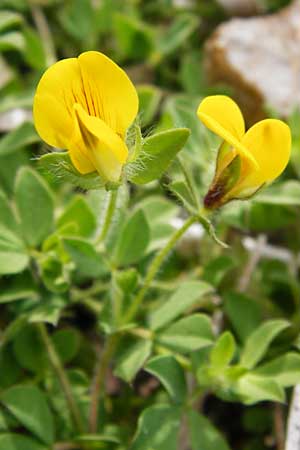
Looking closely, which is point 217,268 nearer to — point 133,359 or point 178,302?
point 178,302

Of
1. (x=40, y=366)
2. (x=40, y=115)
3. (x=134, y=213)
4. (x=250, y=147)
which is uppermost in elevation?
(x=40, y=115)

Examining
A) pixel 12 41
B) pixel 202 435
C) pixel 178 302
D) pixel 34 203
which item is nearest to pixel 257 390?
pixel 202 435

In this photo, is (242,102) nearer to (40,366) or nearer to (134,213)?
(134,213)

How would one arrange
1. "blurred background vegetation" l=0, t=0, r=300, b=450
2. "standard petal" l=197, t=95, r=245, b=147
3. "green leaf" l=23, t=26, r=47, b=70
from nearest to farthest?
1. "standard petal" l=197, t=95, r=245, b=147
2. "blurred background vegetation" l=0, t=0, r=300, b=450
3. "green leaf" l=23, t=26, r=47, b=70

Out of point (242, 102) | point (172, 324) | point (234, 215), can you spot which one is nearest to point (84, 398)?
point (172, 324)

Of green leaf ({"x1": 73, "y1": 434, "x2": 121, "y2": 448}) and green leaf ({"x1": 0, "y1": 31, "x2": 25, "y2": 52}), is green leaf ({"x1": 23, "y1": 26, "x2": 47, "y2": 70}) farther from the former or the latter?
green leaf ({"x1": 73, "y1": 434, "x2": 121, "y2": 448})

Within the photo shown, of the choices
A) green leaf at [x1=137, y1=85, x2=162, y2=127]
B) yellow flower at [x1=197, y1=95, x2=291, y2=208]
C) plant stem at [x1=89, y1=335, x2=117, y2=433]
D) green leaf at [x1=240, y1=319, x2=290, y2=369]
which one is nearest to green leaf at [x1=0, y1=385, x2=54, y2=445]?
plant stem at [x1=89, y1=335, x2=117, y2=433]

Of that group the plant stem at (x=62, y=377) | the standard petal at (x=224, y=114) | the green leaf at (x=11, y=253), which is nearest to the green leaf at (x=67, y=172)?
the standard petal at (x=224, y=114)
